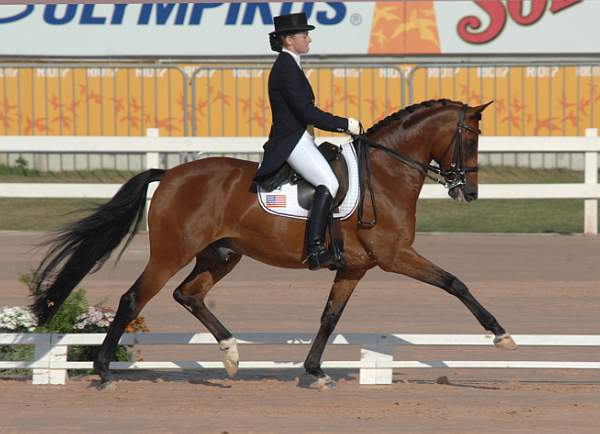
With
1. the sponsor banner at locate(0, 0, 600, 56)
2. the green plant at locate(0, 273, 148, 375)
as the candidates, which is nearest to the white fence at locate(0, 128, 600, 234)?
the sponsor banner at locate(0, 0, 600, 56)

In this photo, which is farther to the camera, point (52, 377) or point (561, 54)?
point (561, 54)

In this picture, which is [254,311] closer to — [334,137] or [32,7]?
[334,137]

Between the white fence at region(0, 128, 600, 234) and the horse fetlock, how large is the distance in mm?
7673

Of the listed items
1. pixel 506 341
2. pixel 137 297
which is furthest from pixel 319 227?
pixel 506 341

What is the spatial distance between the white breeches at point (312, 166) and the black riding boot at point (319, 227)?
54mm

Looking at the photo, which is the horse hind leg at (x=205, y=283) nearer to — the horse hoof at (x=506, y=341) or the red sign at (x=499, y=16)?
the horse hoof at (x=506, y=341)

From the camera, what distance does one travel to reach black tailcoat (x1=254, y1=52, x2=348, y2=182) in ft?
26.6

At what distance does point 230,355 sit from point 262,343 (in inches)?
12.3

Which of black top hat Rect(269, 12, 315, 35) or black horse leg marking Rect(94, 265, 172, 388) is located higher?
black top hat Rect(269, 12, 315, 35)

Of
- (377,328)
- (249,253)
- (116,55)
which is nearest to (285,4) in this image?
(116,55)

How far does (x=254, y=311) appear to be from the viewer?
11227 millimetres

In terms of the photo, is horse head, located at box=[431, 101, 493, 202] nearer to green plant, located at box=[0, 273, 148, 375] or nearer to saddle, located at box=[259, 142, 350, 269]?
saddle, located at box=[259, 142, 350, 269]

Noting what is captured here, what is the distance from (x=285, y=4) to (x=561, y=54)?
14.9ft

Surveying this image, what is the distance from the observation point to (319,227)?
26.4 ft
